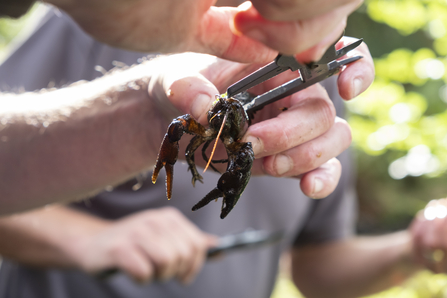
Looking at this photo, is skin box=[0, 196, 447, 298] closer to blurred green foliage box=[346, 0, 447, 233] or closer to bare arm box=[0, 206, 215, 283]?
bare arm box=[0, 206, 215, 283]

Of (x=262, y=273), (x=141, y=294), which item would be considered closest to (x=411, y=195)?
(x=262, y=273)

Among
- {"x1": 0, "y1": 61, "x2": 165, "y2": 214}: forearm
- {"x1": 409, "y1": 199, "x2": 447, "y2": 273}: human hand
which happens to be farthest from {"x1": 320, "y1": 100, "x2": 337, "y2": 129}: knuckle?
{"x1": 409, "y1": 199, "x2": 447, "y2": 273}: human hand

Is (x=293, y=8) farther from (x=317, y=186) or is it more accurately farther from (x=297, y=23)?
(x=317, y=186)

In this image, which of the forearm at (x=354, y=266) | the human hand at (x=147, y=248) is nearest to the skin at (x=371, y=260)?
the forearm at (x=354, y=266)

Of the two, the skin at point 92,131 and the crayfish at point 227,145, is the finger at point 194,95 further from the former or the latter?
the skin at point 92,131

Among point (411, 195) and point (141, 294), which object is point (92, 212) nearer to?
point (141, 294)

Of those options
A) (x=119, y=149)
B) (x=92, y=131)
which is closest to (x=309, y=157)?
(x=119, y=149)
